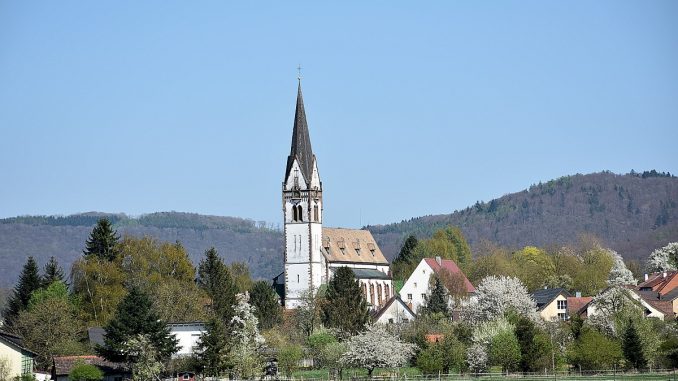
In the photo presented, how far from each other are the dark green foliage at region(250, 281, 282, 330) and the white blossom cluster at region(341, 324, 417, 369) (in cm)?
2426

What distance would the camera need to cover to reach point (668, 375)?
63.6 meters

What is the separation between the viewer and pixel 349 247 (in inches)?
5369

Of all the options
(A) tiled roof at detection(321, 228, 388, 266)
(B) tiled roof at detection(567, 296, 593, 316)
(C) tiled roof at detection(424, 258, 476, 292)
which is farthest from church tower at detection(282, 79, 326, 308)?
(B) tiled roof at detection(567, 296, 593, 316)

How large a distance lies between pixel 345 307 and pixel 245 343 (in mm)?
17593

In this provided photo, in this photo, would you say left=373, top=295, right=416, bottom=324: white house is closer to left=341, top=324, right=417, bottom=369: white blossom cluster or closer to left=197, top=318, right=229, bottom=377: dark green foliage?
left=341, top=324, right=417, bottom=369: white blossom cluster

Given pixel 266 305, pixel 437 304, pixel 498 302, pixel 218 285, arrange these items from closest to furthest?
pixel 498 302
pixel 218 285
pixel 266 305
pixel 437 304

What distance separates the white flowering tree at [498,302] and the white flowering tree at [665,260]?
183 feet

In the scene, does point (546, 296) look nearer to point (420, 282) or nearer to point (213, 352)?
point (420, 282)

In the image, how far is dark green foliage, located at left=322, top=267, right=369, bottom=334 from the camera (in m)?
93.4

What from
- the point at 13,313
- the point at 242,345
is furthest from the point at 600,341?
the point at 13,313

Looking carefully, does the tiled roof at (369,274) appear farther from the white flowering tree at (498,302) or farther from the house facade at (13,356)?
the house facade at (13,356)

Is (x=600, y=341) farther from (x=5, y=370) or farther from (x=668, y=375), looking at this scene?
(x=5, y=370)

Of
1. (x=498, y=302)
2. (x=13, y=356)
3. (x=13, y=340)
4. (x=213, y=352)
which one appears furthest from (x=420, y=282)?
(x=13, y=356)

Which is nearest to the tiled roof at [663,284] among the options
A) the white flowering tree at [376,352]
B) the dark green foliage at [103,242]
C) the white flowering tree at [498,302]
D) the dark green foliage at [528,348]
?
the white flowering tree at [498,302]
